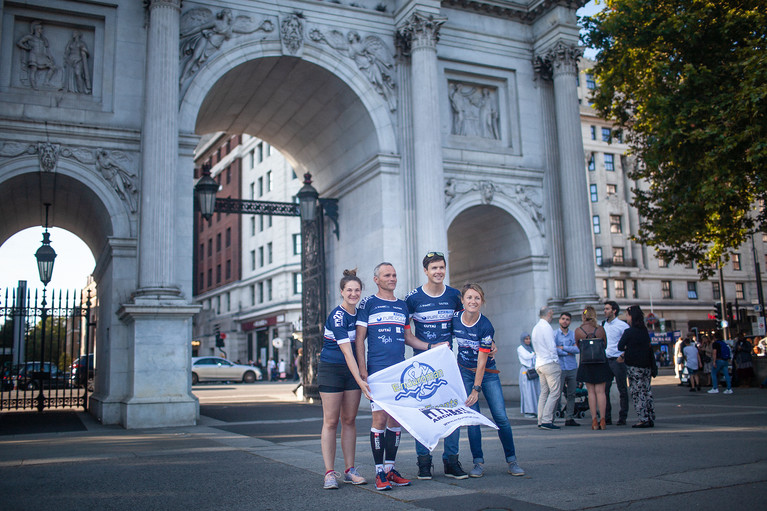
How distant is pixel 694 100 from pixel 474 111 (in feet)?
19.7

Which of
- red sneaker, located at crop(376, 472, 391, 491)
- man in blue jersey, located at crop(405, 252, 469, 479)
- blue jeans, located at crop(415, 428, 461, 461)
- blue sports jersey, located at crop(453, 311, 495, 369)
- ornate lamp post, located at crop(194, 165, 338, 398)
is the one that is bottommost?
red sneaker, located at crop(376, 472, 391, 491)

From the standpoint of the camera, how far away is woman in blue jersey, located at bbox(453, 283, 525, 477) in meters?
6.66

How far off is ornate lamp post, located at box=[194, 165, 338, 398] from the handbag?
953 centimetres

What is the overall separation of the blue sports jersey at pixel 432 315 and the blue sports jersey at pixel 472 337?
0.29 ft

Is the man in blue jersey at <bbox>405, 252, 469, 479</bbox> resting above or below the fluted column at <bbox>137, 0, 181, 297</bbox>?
below

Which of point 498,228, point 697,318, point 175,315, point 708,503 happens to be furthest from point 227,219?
point 708,503

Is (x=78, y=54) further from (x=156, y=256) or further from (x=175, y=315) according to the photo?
(x=175, y=315)

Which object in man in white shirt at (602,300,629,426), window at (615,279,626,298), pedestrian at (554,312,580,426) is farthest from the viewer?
window at (615,279,626,298)

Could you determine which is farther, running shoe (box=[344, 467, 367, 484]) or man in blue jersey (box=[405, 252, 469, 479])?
man in blue jersey (box=[405, 252, 469, 479])

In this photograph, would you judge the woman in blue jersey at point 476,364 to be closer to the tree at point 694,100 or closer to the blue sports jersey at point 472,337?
the blue sports jersey at point 472,337

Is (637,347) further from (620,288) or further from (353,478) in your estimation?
(620,288)

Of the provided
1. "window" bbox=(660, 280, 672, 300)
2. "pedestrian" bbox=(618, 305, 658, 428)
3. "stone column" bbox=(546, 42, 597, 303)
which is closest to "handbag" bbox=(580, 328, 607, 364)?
"pedestrian" bbox=(618, 305, 658, 428)

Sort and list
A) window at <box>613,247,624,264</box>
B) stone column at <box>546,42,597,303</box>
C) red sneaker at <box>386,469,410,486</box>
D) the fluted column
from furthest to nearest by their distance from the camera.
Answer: window at <box>613,247,624,264</box>
stone column at <box>546,42,597,303</box>
the fluted column
red sneaker at <box>386,469,410,486</box>

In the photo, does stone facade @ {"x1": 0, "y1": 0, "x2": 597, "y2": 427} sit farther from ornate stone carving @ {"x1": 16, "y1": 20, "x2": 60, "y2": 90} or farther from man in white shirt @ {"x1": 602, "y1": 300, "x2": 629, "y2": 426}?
man in white shirt @ {"x1": 602, "y1": 300, "x2": 629, "y2": 426}
